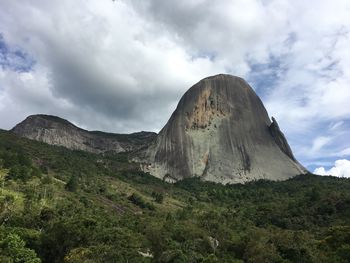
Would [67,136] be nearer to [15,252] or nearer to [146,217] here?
[146,217]

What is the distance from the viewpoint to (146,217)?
206 feet

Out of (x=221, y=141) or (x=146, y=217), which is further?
(x=221, y=141)

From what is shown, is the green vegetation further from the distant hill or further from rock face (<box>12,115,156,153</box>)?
rock face (<box>12,115,156,153</box>)

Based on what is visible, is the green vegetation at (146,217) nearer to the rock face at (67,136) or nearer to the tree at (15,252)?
the tree at (15,252)

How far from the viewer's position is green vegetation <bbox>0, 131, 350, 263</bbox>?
1367 inches

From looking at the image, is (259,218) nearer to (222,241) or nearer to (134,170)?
(222,241)

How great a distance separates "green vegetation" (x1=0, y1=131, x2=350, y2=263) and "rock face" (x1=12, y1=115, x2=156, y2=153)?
3453 centimetres

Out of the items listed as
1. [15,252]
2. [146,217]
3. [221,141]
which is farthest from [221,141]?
[15,252]

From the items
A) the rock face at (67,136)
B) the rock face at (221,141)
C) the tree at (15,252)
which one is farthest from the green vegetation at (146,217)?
the rock face at (67,136)

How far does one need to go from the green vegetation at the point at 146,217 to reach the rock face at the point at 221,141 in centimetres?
581

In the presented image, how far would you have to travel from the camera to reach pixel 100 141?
539 feet

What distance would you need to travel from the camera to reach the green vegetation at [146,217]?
34719 millimetres

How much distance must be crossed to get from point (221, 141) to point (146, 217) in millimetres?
57066

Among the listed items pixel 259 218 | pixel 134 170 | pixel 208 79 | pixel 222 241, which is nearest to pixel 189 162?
pixel 134 170
